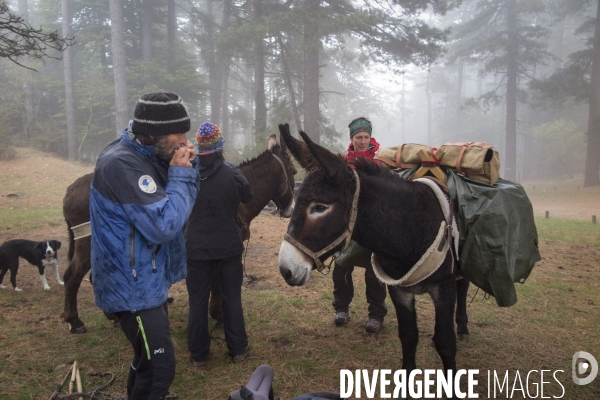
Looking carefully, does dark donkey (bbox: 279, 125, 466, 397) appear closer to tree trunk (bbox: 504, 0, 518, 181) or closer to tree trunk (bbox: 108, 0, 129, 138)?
tree trunk (bbox: 108, 0, 129, 138)

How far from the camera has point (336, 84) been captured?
134 feet

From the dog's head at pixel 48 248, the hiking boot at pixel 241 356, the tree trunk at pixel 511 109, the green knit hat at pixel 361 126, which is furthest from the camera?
the tree trunk at pixel 511 109

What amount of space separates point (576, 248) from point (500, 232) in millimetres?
7294

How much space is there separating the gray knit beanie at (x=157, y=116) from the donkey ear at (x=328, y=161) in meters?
0.82

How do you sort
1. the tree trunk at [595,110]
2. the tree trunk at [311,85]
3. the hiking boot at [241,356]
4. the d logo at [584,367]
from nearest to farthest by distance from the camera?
the d logo at [584,367], the hiking boot at [241,356], the tree trunk at [311,85], the tree trunk at [595,110]

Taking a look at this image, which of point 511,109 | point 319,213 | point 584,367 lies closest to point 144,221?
Result: point 319,213

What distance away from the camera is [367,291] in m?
4.63

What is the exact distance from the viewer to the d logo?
11.3 ft

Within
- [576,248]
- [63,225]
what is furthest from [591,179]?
[63,225]

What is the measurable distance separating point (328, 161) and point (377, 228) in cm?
63

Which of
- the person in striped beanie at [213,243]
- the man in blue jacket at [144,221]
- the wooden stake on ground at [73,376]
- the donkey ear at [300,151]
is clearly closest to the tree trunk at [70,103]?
the wooden stake on ground at [73,376]

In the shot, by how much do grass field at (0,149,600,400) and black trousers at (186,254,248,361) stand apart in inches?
7.7

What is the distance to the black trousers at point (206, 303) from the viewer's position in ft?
12.3

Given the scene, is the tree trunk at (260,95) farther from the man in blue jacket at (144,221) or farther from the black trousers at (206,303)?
the man in blue jacket at (144,221)
